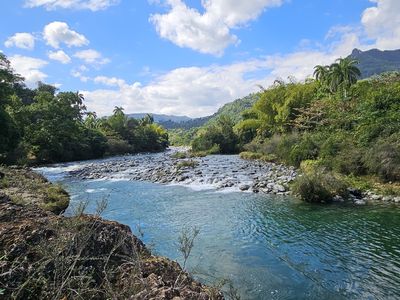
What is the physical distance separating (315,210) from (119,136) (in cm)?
5435

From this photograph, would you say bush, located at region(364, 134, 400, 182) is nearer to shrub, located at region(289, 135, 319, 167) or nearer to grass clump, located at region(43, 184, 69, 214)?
shrub, located at region(289, 135, 319, 167)

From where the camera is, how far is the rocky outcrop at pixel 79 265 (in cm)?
383

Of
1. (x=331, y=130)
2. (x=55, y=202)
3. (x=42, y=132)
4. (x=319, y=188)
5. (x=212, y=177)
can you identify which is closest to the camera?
(x=55, y=202)

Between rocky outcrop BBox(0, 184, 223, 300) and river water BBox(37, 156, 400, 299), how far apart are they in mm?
1649

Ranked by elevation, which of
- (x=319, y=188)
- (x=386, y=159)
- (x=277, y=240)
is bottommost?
(x=277, y=240)

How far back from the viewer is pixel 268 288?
7.78 m

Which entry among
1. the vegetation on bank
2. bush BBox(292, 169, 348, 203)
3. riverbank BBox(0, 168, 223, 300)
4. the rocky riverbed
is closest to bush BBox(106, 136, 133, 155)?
the vegetation on bank

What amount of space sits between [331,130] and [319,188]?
52.4 ft

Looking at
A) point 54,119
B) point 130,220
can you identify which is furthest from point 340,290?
point 54,119

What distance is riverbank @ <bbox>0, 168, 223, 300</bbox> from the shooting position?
384cm

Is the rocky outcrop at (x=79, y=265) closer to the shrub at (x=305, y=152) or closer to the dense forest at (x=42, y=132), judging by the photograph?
the shrub at (x=305, y=152)

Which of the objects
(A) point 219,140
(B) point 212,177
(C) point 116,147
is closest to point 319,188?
(B) point 212,177

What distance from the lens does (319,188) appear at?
622 inches

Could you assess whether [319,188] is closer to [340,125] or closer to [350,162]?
[350,162]
